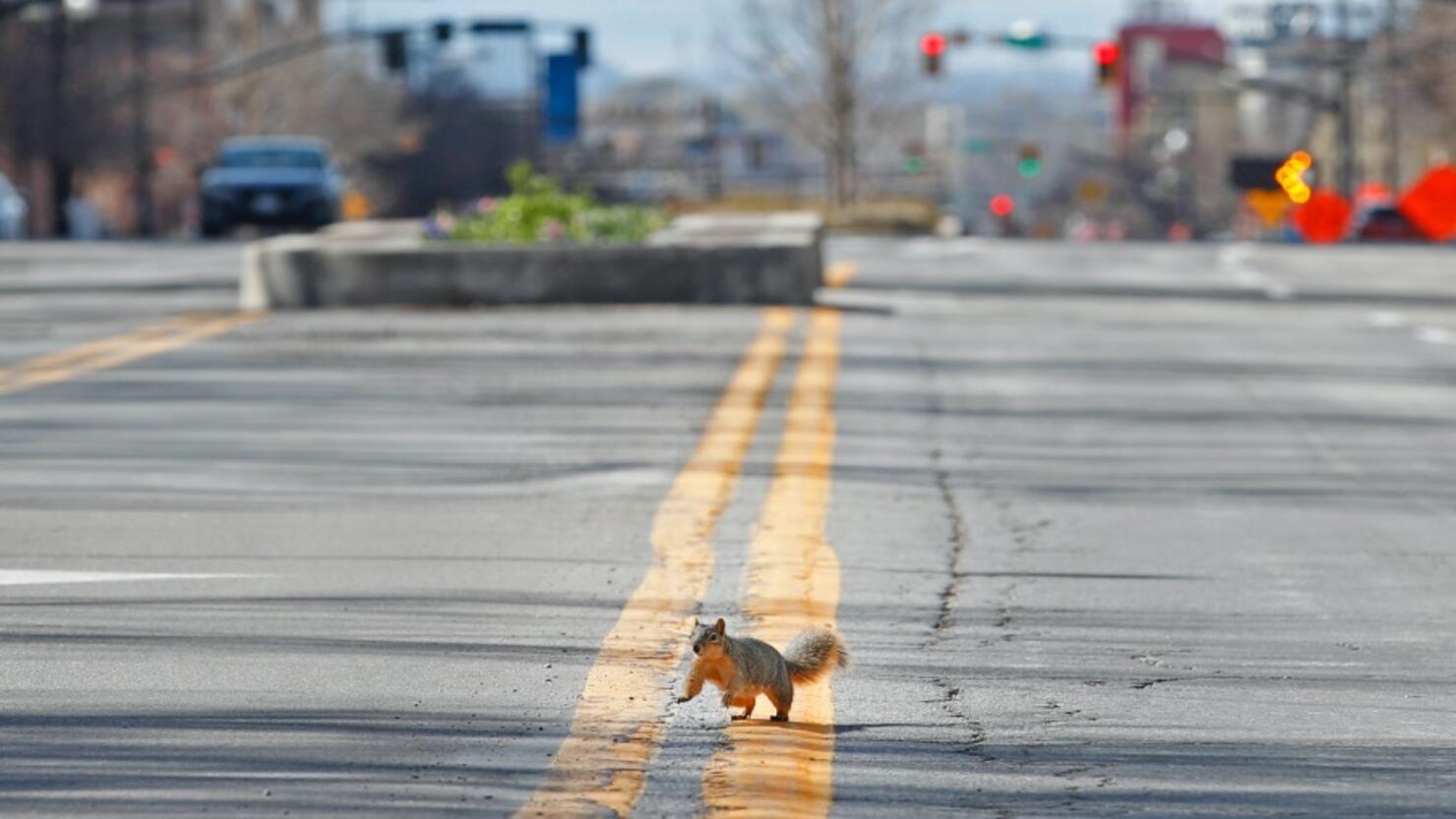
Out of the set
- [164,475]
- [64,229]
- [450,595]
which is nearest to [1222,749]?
[450,595]

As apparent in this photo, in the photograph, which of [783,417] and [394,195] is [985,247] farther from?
[394,195]

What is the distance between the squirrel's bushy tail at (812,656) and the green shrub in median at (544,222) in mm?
17077

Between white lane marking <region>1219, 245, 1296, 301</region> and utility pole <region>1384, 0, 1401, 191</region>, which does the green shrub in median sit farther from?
utility pole <region>1384, 0, 1401, 191</region>

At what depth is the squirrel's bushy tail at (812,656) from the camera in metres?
6.71

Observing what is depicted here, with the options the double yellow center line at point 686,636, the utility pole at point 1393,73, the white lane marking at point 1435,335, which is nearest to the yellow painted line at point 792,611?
the double yellow center line at point 686,636

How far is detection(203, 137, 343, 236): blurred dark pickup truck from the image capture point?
4469cm

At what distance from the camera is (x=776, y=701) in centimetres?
652

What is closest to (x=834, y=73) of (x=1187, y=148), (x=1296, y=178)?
(x=1296, y=178)

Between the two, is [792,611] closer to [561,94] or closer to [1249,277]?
[1249,277]

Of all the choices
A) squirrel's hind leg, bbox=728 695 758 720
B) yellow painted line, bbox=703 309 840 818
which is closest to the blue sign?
yellow painted line, bbox=703 309 840 818

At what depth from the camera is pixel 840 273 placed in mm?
29594

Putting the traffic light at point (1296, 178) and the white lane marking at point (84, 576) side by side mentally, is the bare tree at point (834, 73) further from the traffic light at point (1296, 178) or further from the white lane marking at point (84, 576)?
the white lane marking at point (84, 576)

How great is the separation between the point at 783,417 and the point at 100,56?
7930 cm

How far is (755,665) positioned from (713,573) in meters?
2.62
